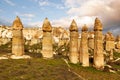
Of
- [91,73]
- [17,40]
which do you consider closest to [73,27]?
[91,73]

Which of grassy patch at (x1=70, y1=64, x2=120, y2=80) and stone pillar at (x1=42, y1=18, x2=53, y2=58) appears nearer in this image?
grassy patch at (x1=70, y1=64, x2=120, y2=80)

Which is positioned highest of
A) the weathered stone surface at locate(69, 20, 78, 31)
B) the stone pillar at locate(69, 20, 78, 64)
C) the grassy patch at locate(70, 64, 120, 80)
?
the weathered stone surface at locate(69, 20, 78, 31)

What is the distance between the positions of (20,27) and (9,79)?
1097 inches

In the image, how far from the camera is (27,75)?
54188mm

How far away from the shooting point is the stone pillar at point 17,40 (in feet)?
243

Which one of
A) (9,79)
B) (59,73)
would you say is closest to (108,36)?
(59,73)

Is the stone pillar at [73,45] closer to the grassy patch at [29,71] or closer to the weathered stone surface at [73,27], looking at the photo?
the weathered stone surface at [73,27]

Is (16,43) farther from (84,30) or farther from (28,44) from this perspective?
(28,44)

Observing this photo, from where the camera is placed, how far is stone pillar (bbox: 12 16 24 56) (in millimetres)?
74125

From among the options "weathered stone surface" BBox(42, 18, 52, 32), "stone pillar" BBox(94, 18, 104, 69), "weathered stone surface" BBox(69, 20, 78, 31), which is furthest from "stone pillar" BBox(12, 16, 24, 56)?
"stone pillar" BBox(94, 18, 104, 69)

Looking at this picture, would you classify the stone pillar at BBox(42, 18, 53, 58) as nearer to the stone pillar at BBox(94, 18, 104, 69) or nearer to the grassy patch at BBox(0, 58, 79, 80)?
the grassy patch at BBox(0, 58, 79, 80)

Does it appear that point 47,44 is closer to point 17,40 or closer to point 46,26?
point 46,26

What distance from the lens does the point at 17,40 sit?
74.5 meters

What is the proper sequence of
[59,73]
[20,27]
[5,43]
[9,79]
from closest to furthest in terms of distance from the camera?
[9,79] < [59,73] < [20,27] < [5,43]
